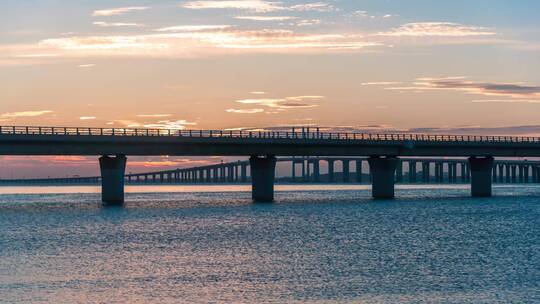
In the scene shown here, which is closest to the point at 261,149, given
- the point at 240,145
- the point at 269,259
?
the point at 240,145

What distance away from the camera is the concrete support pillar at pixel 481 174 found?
7111 inches

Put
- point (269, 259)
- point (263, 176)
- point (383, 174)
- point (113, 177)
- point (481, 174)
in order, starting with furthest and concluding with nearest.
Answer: point (481, 174) < point (383, 174) < point (263, 176) < point (113, 177) < point (269, 259)

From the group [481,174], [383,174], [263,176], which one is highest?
[263,176]

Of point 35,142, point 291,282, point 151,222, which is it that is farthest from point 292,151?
point 291,282

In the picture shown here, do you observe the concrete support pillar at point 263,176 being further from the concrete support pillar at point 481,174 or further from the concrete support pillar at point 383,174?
the concrete support pillar at point 481,174

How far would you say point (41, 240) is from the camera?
3233 inches

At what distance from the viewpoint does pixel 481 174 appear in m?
184

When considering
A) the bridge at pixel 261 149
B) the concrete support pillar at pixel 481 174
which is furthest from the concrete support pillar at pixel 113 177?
the concrete support pillar at pixel 481 174

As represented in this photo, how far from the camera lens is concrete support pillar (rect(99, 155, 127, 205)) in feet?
447

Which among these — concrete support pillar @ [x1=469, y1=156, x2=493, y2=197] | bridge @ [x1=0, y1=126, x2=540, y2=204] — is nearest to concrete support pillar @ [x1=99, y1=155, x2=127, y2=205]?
bridge @ [x1=0, y1=126, x2=540, y2=204]

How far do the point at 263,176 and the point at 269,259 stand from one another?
8743 cm

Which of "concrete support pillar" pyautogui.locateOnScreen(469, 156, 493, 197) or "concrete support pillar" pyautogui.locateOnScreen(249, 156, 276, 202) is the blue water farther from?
"concrete support pillar" pyautogui.locateOnScreen(469, 156, 493, 197)

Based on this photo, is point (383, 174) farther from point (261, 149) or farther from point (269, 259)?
point (269, 259)

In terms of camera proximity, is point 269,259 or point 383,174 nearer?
point 269,259
